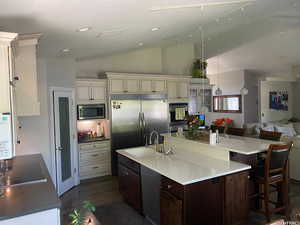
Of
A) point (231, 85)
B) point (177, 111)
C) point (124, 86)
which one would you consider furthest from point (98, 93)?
point (231, 85)

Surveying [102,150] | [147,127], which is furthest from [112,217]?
[147,127]

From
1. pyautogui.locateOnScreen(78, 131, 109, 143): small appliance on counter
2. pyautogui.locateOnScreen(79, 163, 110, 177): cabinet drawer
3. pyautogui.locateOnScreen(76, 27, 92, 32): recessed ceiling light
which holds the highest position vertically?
pyautogui.locateOnScreen(76, 27, 92, 32): recessed ceiling light

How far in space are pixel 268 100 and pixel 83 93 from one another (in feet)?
26.2

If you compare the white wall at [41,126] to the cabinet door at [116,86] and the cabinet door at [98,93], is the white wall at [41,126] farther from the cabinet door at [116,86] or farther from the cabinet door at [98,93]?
the cabinet door at [116,86]

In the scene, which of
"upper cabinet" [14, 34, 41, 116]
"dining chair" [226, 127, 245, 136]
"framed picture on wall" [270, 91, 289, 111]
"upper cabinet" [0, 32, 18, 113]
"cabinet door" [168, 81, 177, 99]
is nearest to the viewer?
"upper cabinet" [0, 32, 18, 113]

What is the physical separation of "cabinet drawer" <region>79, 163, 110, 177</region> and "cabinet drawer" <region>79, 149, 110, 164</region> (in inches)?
5.2

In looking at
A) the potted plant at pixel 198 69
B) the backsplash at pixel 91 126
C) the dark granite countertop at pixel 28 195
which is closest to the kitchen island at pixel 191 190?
the dark granite countertop at pixel 28 195

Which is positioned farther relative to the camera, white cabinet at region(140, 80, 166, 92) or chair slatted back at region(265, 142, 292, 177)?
white cabinet at region(140, 80, 166, 92)

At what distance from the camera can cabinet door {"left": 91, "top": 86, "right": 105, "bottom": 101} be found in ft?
16.9

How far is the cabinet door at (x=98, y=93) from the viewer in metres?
5.16

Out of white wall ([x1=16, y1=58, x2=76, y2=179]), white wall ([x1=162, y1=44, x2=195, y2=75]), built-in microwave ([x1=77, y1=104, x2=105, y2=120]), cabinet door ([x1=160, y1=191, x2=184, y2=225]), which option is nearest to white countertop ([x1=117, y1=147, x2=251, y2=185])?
cabinet door ([x1=160, y1=191, x2=184, y2=225])

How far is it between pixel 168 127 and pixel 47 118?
3.05 m

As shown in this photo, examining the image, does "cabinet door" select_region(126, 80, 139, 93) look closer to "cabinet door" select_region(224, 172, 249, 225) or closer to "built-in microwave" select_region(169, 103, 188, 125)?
"built-in microwave" select_region(169, 103, 188, 125)

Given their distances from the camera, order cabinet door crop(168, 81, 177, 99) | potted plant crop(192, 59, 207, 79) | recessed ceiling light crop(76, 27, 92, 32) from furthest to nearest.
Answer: potted plant crop(192, 59, 207, 79) < cabinet door crop(168, 81, 177, 99) < recessed ceiling light crop(76, 27, 92, 32)
